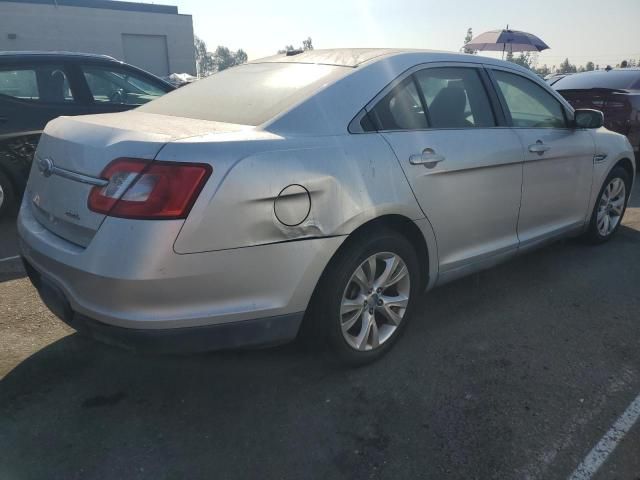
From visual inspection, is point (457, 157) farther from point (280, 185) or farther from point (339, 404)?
point (339, 404)

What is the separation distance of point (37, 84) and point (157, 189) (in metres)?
4.16

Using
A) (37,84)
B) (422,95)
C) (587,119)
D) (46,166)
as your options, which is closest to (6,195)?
(37,84)

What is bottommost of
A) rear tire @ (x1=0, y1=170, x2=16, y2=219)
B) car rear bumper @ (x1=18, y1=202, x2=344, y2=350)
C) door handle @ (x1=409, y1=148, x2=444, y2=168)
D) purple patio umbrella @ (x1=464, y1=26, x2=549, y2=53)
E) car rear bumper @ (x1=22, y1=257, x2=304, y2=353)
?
rear tire @ (x1=0, y1=170, x2=16, y2=219)

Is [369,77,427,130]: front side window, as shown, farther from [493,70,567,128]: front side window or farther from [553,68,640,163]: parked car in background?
[553,68,640,163]: parked car in background

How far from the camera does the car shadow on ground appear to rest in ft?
6.97

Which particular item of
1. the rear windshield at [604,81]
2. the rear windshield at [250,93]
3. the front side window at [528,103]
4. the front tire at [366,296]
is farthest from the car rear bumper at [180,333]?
the rear windshield at [604,81]

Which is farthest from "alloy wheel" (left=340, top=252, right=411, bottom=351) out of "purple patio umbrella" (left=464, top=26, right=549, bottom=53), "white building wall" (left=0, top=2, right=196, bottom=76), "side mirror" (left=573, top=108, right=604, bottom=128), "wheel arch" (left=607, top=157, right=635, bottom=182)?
"white building wall" (left=0, top=2, right=196, bottom=76)

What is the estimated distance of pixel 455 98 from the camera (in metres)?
3.19

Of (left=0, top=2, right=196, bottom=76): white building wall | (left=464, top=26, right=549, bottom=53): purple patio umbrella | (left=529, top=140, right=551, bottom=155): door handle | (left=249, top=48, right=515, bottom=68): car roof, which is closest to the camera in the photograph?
(left=249, top=48, right=515, bottom=68): car roof

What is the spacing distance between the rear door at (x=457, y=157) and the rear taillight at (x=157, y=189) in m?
1.04

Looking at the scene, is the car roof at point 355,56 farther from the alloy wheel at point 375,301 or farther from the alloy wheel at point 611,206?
the alloy wheel at point 611,206

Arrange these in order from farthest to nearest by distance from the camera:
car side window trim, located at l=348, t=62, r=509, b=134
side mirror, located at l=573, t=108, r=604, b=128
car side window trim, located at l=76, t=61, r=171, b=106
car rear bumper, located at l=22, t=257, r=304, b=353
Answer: car side window trim, located at l=76, t=61, r=171, b=106 → side mirror, located at l=573, t=108, r=604, b=128 → car side window trim, located at l=348, t=62, r=509, b=134 → car rear bumper, located at l=22, t=257, r=304, b=353

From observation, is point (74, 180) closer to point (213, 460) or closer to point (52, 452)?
point (52, 452)

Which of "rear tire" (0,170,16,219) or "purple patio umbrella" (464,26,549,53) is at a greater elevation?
"purple patio umbrella" (464,26,549,53)
